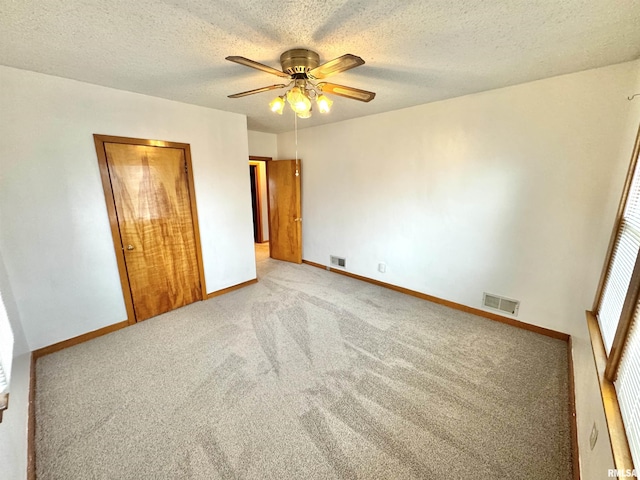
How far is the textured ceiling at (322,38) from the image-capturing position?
128 centimetres

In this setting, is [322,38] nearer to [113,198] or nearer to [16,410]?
[113,198]

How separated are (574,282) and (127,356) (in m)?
4.14

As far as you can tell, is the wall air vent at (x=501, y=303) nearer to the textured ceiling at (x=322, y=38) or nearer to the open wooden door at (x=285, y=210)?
the textured ceiling at (x=322, y=38)

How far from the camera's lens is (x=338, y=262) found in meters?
4.32

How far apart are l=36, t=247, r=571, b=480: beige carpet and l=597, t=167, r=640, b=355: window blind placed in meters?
0.62

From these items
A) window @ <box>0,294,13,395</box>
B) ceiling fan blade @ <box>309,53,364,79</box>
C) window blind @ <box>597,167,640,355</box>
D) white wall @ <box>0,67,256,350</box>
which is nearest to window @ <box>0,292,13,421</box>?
window @ <box>0,294,13,395</box>

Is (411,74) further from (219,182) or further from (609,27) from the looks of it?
(219,182)

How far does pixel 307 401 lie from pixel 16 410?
176 centimetres

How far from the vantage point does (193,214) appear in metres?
3.12

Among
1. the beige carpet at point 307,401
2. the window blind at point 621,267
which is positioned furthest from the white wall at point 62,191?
the window blind at point 621,267

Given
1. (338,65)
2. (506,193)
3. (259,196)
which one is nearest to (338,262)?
(506,193)

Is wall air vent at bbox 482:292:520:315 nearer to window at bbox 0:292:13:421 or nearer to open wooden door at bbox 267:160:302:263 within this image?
open wooden door at bbox 267:160:302:263

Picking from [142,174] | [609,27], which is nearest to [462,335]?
[609,27]

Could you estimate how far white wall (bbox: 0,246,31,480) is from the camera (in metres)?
1.18
